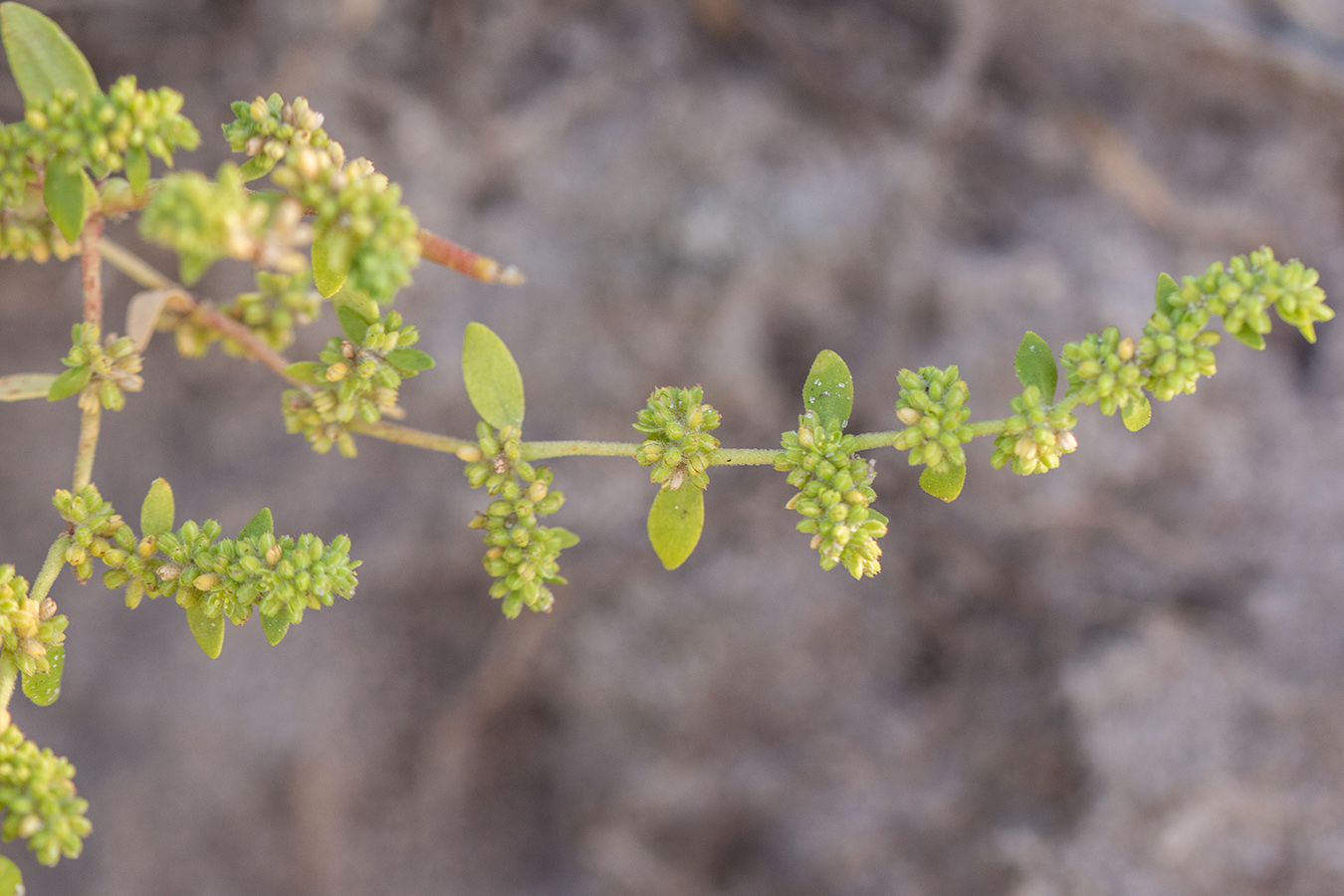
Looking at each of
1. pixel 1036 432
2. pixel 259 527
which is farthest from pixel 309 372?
pixel 1036 432

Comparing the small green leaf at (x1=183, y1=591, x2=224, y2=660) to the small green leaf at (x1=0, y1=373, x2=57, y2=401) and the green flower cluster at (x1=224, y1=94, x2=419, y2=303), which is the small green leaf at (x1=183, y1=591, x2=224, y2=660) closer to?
the small green leaf at (x1=0, y1=373, x2=57, y2=401)

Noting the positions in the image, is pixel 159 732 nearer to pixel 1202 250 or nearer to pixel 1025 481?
pixel 1025 481

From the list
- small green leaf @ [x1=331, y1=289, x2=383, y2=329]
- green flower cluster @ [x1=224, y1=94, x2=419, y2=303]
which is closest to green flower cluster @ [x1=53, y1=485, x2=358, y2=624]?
small green leaf @ [x1=331, y1=289, x2=383, y2=329]

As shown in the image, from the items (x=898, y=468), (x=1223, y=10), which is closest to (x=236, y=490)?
(x=898, y=468)

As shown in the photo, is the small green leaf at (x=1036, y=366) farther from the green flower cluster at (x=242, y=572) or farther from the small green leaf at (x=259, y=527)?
the small green leaf at (x=259, y=527)

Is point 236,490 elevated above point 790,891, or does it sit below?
above

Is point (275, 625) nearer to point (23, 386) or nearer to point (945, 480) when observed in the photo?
point (23, 386)

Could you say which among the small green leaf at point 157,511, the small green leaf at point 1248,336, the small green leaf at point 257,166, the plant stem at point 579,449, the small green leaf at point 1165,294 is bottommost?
the small green leaf at point 157,511

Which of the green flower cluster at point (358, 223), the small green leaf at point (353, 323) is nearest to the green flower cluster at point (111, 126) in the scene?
the green flower cluster at point (358, 223)
